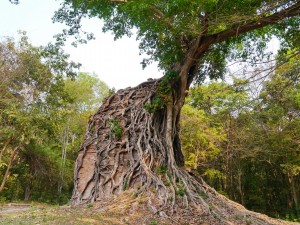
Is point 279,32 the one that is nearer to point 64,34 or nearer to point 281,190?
point 64,34

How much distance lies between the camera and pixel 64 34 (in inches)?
367

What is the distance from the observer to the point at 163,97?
8.42m

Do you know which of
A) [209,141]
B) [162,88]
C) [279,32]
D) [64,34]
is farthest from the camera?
[209,141]

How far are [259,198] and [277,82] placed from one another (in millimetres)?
9378

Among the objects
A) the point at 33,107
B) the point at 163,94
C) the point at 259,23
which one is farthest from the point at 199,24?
the point at 33,107

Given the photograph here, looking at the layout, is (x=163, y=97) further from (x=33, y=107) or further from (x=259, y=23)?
(x=33, y=107)

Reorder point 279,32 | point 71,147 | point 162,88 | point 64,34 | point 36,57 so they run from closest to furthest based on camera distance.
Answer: point 279,32 < point 162,88 < point 64,34 < point 36,57 < point 71,147

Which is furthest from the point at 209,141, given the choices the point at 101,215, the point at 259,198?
the point at 101,215

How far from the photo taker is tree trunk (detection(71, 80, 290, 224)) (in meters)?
5.88

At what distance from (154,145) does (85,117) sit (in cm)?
1269

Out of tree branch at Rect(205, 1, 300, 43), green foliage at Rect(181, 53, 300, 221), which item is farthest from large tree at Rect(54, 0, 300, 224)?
green foliage at Rect(181, 53, 300, 221)

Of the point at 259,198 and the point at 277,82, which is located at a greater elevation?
the point at 277,82

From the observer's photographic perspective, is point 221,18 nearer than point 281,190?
Yes

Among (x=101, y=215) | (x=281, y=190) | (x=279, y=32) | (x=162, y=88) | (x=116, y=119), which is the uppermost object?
(x=279, y=32)
